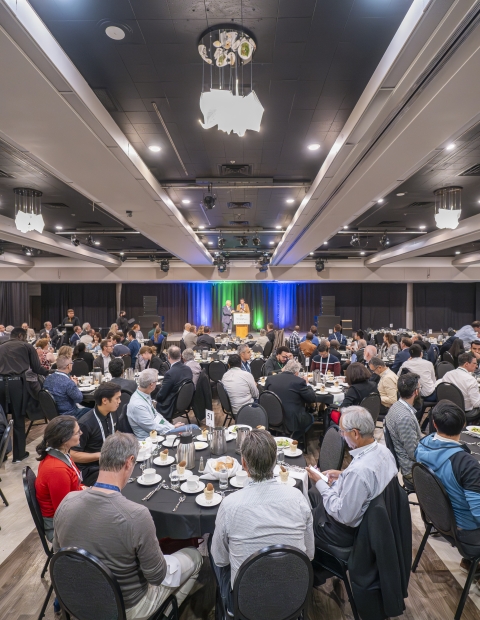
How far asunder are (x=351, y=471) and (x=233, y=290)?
57.0 feet

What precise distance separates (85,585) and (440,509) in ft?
7.02

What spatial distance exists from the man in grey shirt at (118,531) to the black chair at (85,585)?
0.26ft

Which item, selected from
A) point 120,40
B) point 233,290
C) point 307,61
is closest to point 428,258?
point 233,290

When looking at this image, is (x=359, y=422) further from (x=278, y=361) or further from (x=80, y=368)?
(x=80, y=368)

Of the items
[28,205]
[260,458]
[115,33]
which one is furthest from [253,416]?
[28,205]

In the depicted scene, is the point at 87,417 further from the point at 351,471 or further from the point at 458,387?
the point at 458,387

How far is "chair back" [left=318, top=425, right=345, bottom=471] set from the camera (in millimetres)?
2975

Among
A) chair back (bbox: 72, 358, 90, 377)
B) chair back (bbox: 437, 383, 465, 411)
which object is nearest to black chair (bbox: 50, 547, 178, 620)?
chair back (bbox: 437, 383, 465, 411)

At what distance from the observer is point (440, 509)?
247 cm

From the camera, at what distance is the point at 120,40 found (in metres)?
2.96

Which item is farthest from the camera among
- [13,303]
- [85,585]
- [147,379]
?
[13,303]

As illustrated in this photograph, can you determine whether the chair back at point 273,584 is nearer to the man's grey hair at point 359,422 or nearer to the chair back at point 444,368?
the man's grey hair at point 359,422

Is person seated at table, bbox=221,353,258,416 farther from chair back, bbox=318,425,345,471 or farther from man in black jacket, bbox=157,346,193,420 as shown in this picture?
chair back, bbox=318,425,345,471

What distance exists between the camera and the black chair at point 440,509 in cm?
238
